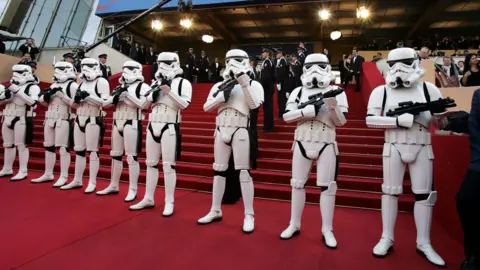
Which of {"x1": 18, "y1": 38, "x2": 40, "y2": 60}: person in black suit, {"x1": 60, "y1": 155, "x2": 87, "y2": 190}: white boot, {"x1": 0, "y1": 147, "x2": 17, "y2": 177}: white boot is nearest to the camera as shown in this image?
{"x1": 60, "y1": 155, "x2": 87, "y2": 190}: white boot

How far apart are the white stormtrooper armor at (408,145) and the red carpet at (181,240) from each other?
27 centimetres

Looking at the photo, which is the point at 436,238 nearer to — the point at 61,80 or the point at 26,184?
the point at 61,80

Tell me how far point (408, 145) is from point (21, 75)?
6.48 metres

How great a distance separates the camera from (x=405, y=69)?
303cm

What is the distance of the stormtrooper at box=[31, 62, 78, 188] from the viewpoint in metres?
5.45

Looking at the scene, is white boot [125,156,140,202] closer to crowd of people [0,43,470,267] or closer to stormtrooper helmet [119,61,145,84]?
crowd of people [0,43,470,267]

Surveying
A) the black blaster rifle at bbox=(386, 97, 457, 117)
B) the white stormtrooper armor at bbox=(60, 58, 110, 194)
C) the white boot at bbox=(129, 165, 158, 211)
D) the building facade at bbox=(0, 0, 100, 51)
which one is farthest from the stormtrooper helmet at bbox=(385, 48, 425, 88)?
the building facade at bbox=(0, 0, 100, 51)

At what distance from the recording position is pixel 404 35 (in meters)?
19.0

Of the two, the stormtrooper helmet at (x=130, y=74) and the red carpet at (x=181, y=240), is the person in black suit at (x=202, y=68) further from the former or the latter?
the red carpet at (x=181, y=240)

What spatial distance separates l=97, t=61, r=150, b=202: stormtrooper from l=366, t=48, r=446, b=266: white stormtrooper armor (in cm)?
314

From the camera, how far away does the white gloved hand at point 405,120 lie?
2863 mm

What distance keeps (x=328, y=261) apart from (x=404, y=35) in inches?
773

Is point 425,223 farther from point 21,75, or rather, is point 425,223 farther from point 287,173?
point 21,75

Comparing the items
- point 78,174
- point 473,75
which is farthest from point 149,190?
point 473,75
